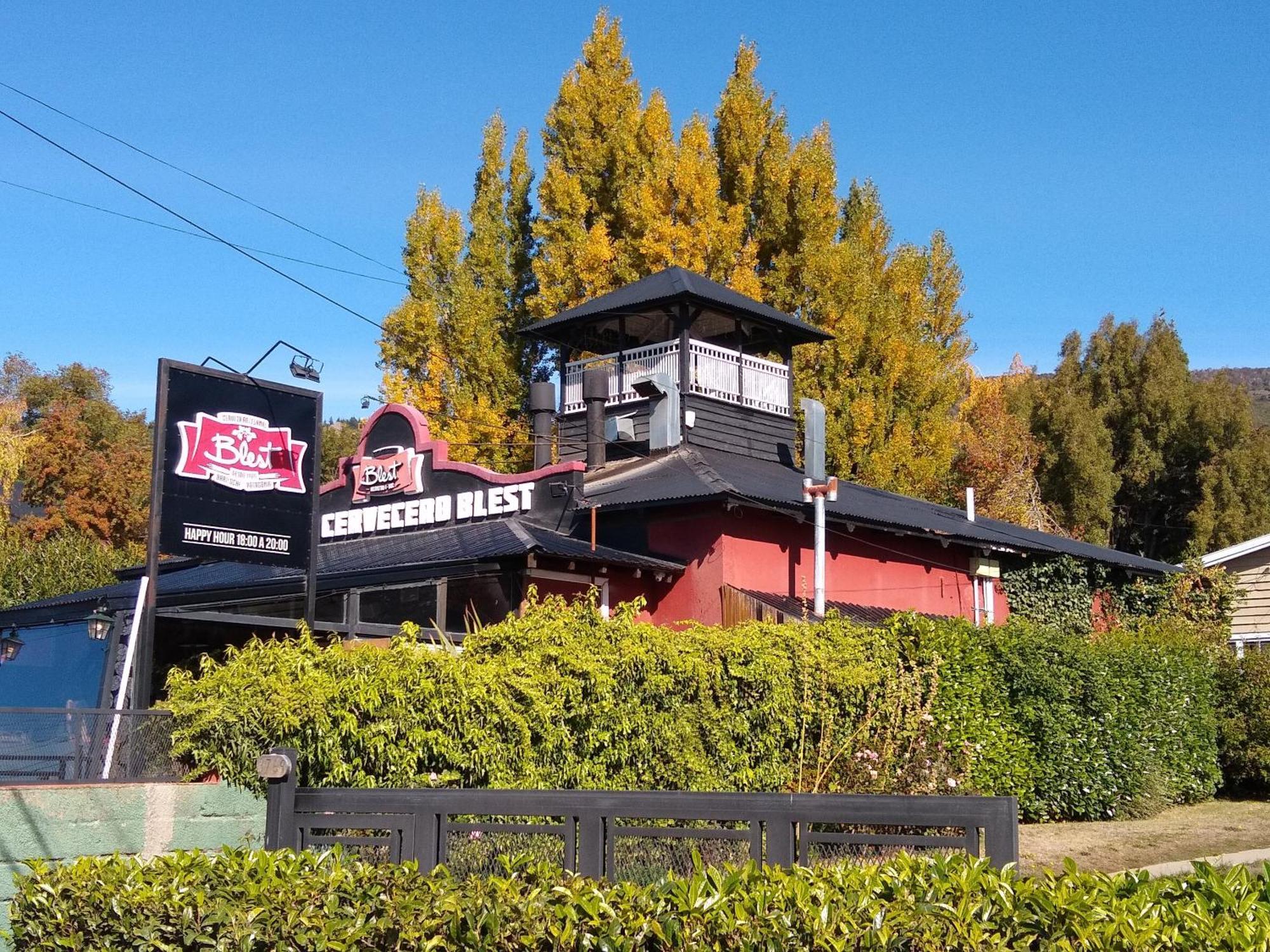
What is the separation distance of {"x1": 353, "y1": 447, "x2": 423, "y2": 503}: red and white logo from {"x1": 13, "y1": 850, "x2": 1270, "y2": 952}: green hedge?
15037mm

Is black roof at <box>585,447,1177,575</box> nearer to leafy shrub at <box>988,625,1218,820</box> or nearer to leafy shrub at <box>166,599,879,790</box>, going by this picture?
leafy shrub at <box>988,625,1218,820</box>

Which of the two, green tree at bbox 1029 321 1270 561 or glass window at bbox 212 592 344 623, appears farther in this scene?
green tree at bbox 1029 321 1270 561

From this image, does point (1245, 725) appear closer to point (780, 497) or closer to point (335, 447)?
point (780, 497)

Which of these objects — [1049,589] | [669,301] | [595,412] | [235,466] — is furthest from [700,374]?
[235,466]

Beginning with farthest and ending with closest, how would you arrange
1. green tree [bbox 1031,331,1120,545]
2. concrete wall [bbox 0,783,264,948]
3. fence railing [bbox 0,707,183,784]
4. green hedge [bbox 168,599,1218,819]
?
green tree [bbox 1031,331,1120,545] < green hedge [bbox 168,599,1218,819] < fence railing [bbox 0,707,183,784] < concrete wall [bbox 0,783,264,948]

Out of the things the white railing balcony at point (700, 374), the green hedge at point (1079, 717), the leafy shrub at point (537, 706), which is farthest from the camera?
the white railing balcony at point (700, 374)

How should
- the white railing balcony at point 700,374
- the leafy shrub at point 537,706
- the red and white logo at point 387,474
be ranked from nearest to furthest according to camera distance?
the leafy shrub at point 537,706, the red and white logo at point 387,474, the white railing balcony at point 700,374

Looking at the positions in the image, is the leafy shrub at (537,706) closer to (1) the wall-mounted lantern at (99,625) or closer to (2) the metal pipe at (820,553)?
(2) the metal pipe at (820,553)

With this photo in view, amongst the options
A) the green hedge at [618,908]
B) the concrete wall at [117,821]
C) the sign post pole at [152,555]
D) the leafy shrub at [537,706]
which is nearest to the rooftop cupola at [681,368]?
the leafy shrub at [537,706]

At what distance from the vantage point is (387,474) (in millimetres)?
21906

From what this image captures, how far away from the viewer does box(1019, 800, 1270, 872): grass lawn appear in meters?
12.4

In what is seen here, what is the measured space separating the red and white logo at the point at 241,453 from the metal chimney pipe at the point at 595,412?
11.1 meters

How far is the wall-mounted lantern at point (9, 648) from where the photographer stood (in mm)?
17594

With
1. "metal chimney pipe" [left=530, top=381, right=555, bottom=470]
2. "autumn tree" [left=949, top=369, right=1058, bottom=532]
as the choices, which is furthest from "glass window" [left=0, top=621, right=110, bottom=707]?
"autumn tree" [left=949, top=369, right=1058, bottom=532]
